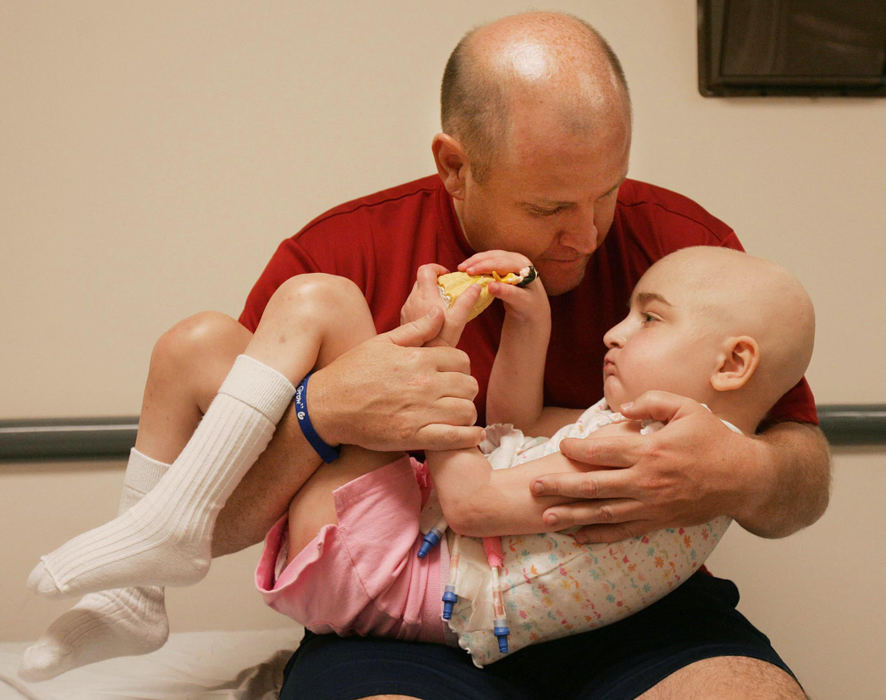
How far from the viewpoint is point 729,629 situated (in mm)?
1226

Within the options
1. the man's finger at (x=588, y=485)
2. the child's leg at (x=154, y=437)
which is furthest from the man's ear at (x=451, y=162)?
the man's finger at (x=588, y=485)

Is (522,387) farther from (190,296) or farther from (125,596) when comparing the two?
(190,296)

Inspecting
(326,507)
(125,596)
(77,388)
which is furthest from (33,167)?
(326,507)

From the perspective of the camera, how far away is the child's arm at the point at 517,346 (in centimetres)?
124

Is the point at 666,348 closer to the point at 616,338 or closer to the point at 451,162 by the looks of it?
the point at 616,338

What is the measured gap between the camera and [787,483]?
1241 mm

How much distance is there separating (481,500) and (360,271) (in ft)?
1.77

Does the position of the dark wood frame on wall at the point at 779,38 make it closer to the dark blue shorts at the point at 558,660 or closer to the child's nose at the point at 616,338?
the child's nose at the point at 616,338

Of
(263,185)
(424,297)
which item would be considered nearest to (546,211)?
(424,297)

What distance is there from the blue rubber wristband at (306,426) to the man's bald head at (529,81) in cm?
46

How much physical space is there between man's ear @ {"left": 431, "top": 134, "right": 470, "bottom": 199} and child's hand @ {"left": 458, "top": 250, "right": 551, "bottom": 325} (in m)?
0.19

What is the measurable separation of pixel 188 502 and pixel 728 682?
736 mm

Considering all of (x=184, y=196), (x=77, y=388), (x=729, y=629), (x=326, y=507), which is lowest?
(x=729, y=629)

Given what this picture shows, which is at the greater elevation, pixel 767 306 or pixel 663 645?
pixel 767 306
